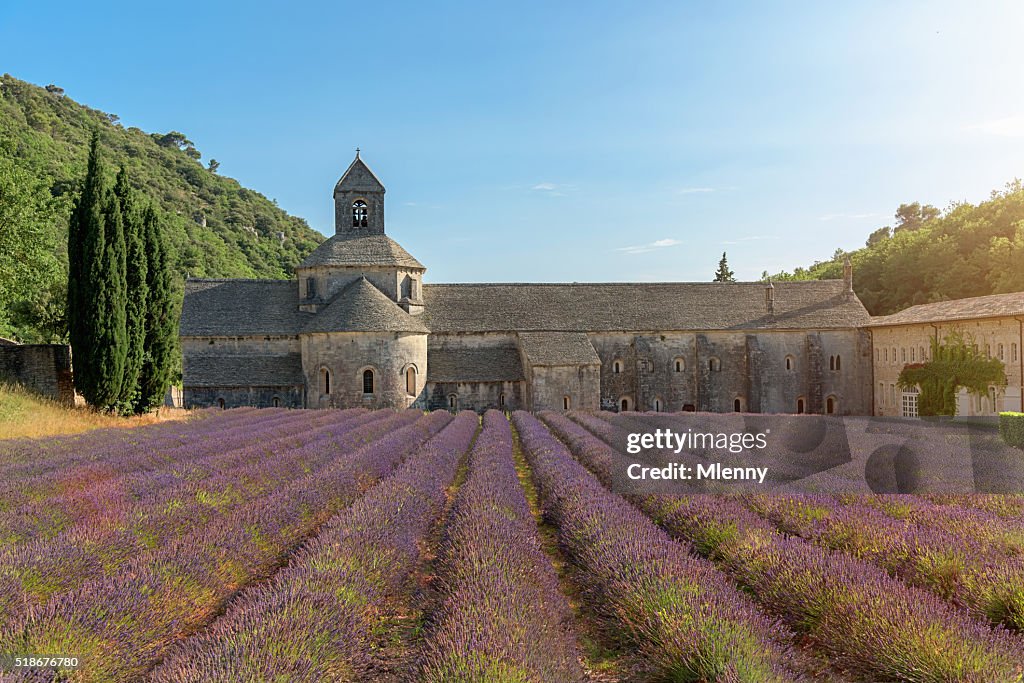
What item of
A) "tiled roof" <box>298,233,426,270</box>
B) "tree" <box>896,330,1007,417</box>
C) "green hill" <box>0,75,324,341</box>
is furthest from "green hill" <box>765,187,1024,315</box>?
"green hill" <box>0,75,324,341</box>

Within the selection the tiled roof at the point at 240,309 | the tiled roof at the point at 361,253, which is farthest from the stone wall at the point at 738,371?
the tiled roof at the point at 240,309

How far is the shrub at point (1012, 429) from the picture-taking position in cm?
1969

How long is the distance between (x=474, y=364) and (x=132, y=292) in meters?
17.4

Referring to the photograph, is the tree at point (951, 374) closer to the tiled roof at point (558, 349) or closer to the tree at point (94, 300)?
the tiled roof at point (558, 349)

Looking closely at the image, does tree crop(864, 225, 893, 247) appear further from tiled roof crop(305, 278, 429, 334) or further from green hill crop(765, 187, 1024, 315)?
tiled roof crop(305, 278, 429, 334)

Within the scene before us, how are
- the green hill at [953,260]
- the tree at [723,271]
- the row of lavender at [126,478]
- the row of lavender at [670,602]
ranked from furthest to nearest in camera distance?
the tree at [723,271] < the green hill at [953,260] < the row of lavender at [126,478] < the row of lavender at [670,602]

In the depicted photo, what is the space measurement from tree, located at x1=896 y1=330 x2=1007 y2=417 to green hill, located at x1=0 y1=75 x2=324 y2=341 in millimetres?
36205

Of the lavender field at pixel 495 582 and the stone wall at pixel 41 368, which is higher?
the stone wall at pixel 41 368

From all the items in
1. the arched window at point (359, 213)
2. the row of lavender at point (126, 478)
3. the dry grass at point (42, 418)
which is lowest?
the row of lavender at point (126, 478)

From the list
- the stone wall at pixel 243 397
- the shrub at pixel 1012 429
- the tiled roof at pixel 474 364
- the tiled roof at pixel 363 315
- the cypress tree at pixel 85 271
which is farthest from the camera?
the tiled roof at pixel 474 364

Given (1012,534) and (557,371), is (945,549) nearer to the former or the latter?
(1012,534)

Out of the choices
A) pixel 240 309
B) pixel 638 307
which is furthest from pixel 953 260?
pixel 240 309

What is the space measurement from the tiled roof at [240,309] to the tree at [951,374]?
30703 mm

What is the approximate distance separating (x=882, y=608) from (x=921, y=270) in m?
57.2
